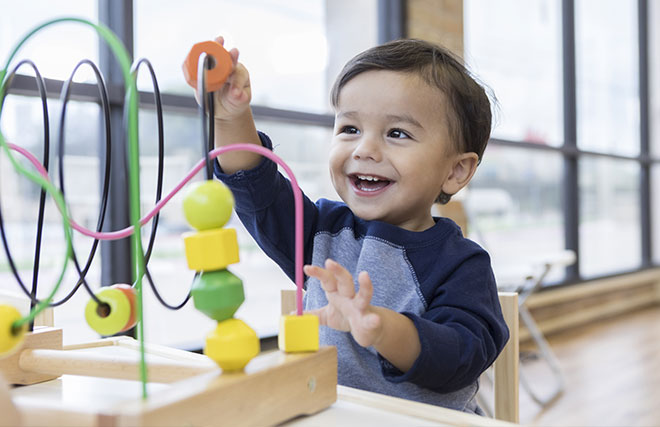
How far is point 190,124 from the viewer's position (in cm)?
186

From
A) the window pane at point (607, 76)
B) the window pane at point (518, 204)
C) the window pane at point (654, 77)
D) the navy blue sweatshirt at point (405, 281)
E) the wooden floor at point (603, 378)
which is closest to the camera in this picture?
the navy blue sweatshirt at point (405, 281)


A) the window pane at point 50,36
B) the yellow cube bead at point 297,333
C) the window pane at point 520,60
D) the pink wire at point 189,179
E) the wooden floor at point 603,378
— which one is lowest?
the wooden floor at point 603,378

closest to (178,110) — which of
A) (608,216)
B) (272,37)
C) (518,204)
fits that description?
(272,37)

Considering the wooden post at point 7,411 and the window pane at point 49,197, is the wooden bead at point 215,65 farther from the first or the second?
the window pane at point 49,197

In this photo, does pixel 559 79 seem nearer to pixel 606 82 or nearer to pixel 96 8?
pixel 606 82

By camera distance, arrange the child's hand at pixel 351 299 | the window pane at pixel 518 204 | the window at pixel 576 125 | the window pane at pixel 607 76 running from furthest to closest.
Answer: the window pane at pixel 607 76
the window at pixel 576 125
the window pane at pixel 518 204
the child's hand at pixel 351 299

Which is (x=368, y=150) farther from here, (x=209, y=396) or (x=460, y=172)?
(x=209, y=396)

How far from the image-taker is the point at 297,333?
0.51m

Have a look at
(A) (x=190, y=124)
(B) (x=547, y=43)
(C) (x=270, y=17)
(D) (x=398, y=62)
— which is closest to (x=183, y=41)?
(A) (x=190, y=124)

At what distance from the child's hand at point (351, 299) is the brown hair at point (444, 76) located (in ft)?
1.28

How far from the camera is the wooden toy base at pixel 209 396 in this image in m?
0.40

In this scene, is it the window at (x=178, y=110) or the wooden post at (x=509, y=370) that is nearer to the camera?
the wooden post at (x=509, y=370)

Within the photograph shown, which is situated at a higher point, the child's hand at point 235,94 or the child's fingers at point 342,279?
the child's hand at point 235,94

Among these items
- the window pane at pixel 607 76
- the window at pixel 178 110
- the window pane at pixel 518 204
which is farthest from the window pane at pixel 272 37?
the window pane at pixel 607 76
